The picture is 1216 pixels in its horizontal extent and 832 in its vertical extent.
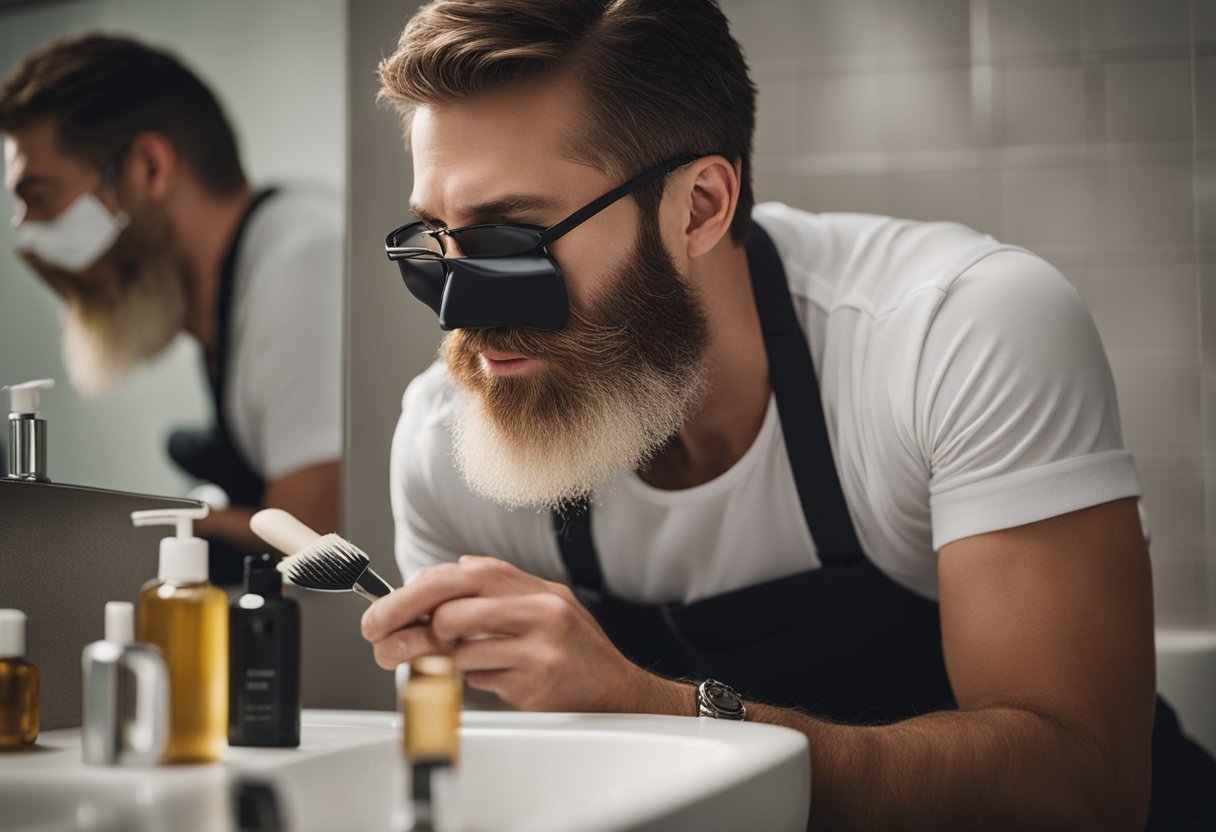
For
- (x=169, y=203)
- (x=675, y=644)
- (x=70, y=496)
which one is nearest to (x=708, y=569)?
(x=675, y=644)

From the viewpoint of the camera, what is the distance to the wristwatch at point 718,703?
3.03ft

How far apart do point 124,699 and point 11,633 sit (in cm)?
12

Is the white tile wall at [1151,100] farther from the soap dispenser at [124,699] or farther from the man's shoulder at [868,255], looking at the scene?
the soap dispenser at [124,699]

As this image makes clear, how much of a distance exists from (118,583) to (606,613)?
22.0 inches

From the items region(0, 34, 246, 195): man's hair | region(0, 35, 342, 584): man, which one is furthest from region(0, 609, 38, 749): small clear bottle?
region(0, 34, 246, 195): man's hair

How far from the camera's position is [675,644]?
1334mm

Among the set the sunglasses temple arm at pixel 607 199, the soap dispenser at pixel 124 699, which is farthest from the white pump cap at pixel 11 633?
the sunglasses temple arm at pixel 607 199

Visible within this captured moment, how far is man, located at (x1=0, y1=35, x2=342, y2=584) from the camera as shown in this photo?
5.46 ft

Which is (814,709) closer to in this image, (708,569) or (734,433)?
(708,569)

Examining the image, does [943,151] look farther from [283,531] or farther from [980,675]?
[283,531]

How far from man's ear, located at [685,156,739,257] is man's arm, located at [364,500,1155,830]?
1.45 feet

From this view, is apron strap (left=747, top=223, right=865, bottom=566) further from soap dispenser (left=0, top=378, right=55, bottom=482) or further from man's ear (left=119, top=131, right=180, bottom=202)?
man's ear (left=119, top=131, right=180, bottom=202)

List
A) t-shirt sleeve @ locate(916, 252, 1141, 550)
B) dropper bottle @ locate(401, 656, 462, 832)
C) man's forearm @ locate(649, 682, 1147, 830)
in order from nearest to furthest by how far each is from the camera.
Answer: dropper bottle @ locate(401, 656, 462, 832) < man's forearm @ locate(649, 682, 1147, 830) < t-shirt sleeve @ locate(916, 252, 1141, 550)

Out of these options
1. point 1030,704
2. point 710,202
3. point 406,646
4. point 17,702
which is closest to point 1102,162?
point 710,202
